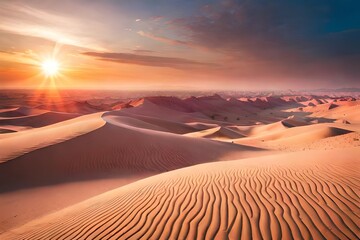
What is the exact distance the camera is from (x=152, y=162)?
42.5 ft

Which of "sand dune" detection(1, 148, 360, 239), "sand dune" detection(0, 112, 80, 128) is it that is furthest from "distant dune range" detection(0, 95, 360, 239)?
"sand dune" detection(0, 112, 80, 128)

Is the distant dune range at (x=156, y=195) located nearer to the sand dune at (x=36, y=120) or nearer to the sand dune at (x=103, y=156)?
the sand dune at (x=103, y=156)

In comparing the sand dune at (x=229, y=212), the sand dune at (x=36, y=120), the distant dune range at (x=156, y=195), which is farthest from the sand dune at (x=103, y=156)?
the sand dune at (x=36, y=120)

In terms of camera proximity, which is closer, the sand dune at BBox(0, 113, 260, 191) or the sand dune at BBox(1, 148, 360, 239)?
the sand dune at BBox(1, 148, 360, 239)

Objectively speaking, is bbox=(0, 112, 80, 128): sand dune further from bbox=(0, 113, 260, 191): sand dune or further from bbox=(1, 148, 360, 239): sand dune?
bbox=(1, 148, 360, 239): sand dune

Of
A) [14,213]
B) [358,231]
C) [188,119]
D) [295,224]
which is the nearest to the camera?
[358,231]

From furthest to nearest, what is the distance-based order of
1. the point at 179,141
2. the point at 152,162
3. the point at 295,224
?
1. the point at 179,141
2. the point at 152,162
3. the point at 295,224

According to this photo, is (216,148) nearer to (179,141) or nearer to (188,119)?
(179,141)

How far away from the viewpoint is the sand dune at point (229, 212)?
3.37 m

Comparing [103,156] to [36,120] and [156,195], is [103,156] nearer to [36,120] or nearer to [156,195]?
[156,195]

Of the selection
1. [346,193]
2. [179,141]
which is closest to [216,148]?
[179,141]

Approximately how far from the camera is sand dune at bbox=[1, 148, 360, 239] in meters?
3.37

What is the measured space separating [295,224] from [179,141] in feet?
44.5

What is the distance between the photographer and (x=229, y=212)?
4.01 m
